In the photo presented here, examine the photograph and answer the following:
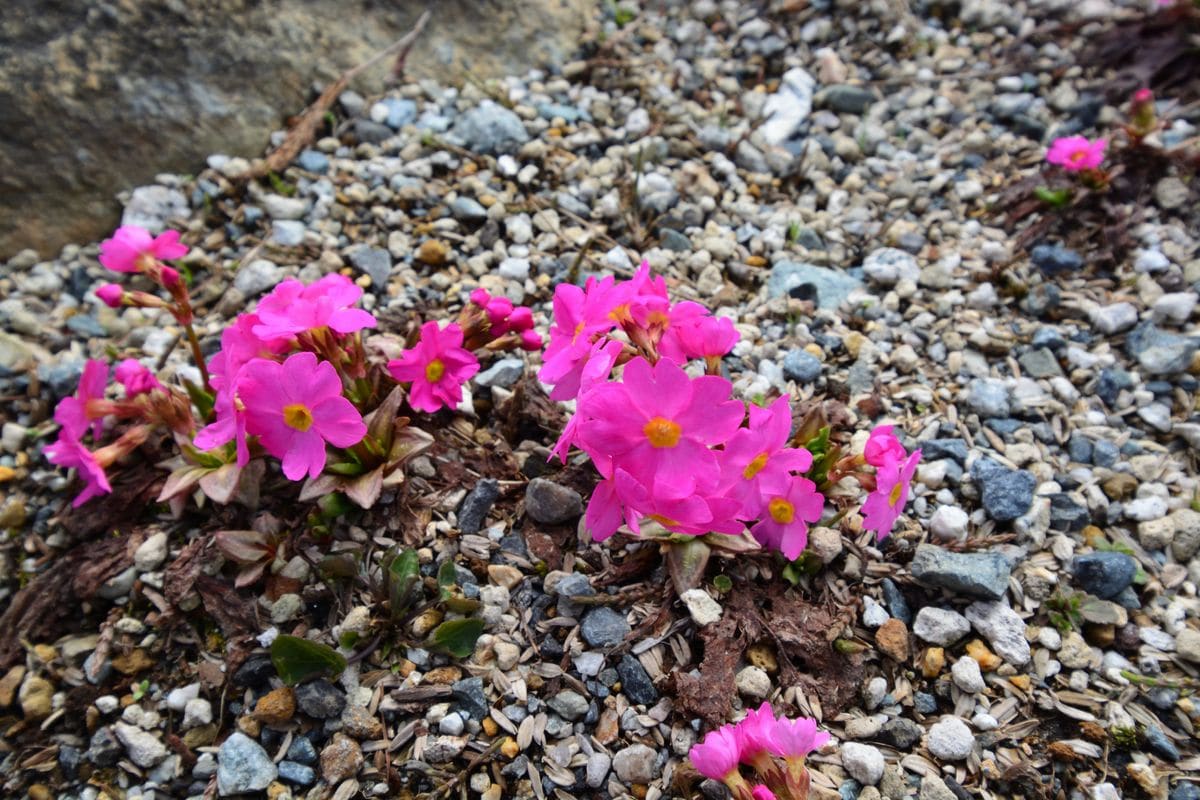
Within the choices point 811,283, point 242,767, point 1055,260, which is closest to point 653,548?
point 242,767

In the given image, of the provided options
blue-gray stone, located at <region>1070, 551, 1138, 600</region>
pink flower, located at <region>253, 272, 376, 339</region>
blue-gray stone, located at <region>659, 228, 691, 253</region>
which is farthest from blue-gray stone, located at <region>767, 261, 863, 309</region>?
pink flower, located at <region>253, 272, 376, 339</region>

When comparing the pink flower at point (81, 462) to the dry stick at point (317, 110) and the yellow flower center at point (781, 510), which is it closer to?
the dry stick at point (317, 110)

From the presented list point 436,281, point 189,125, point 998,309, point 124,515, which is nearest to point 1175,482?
point 998,309

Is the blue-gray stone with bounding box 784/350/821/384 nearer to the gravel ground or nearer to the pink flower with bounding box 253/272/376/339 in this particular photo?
the gravel ground

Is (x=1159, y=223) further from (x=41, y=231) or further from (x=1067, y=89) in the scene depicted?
(x=41, y=231)

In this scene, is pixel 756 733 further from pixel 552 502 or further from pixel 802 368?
pixel 802 368
